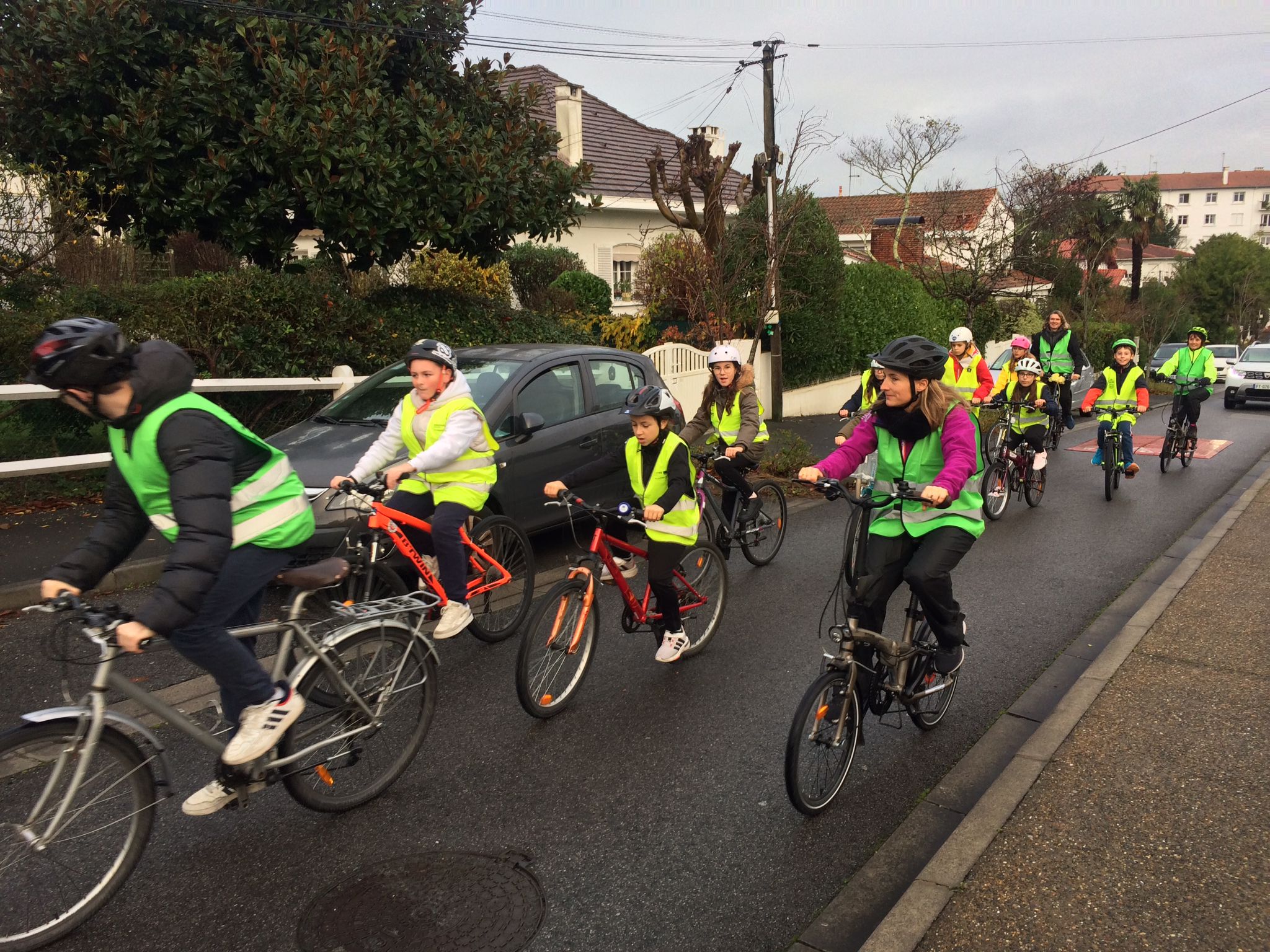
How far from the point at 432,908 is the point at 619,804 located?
99 cm

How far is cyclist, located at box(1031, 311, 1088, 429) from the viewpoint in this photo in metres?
12.1

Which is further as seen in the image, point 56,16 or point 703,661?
point 56,16

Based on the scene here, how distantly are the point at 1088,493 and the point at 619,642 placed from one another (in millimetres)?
7975

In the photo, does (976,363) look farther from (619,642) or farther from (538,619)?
(538,619)

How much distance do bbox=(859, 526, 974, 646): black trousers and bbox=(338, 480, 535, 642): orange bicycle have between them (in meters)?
2.16

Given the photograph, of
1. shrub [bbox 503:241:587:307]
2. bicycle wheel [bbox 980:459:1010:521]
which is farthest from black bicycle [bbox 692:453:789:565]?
shrub [bbox 503:241:587:307]

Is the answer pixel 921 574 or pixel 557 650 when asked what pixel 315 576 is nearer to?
pixel 557 650

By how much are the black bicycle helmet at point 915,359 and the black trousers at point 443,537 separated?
2.46 meters

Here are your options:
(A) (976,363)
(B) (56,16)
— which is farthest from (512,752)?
(B) (56,16)

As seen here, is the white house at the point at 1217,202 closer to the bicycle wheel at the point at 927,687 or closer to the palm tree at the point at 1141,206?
A: the palm tree at the point at 1141,206

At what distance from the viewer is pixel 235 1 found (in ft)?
33.7

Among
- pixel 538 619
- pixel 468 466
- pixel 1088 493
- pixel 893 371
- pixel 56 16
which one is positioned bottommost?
pixel 1088 493

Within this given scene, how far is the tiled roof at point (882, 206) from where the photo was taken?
32062 mm

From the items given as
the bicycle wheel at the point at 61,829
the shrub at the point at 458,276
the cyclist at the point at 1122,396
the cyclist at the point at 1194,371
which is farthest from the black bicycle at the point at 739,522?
the shrub at the point at 458,276
